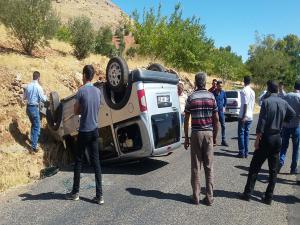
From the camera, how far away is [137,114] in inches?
325

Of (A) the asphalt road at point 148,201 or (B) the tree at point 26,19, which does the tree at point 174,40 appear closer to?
(B) the tree at point 26,19

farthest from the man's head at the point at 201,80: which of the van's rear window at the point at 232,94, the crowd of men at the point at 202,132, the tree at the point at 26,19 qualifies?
the van's rear window at the point at 232,94

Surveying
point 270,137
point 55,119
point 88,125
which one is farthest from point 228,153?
point 88,125

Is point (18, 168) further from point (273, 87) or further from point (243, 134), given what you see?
point (273, 87)

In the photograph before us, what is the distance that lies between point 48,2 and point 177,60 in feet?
56.7

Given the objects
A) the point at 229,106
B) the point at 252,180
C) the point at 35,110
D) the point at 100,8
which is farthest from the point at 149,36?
the point at 100,8

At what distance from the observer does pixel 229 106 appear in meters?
21.6

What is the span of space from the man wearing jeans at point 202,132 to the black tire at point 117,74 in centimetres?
212

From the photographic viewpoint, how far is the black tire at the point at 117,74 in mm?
8398

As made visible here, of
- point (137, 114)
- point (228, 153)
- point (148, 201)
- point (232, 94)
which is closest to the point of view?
point (148, 201)

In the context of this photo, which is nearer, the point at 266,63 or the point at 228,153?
the point at 228,153

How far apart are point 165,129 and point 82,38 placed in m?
14.4

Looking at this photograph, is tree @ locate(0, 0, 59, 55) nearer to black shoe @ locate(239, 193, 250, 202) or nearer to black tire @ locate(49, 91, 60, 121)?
black tire @ locate(49, 91, 60, 121)

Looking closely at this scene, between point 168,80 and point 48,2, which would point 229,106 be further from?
point 168,80
